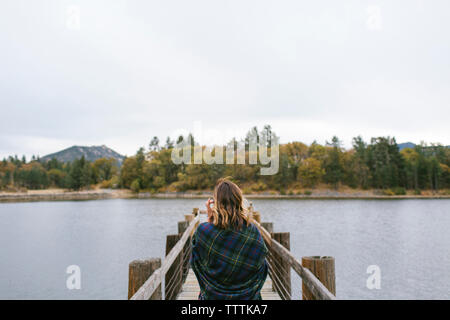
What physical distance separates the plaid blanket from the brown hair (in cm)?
6

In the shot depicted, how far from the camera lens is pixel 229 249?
2.45m

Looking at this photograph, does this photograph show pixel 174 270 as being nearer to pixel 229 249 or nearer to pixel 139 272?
pixel 139 272

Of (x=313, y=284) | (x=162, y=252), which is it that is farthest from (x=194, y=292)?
(x=162, y=252)

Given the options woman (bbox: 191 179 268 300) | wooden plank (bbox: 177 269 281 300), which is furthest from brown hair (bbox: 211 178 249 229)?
wooden plank (bbox: 177 269 281 300)

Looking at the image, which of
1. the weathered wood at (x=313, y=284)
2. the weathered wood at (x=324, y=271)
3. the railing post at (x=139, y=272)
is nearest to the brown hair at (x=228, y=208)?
the weathered wood at (x=313, y=284)

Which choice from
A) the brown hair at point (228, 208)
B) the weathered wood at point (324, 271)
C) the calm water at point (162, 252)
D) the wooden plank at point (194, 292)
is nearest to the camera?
the brown hair at point (228, 208)

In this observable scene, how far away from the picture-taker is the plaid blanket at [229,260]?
8.03 feet

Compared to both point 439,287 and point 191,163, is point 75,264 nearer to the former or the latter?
point 439,287

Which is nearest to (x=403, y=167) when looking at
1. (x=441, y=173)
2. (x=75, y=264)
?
(x=441, y=173)

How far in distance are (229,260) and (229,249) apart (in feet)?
0.27

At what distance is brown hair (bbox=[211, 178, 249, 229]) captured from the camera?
7.95ft

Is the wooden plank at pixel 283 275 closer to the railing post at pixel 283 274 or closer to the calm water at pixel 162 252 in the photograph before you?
the railing post at pixel 283 274
